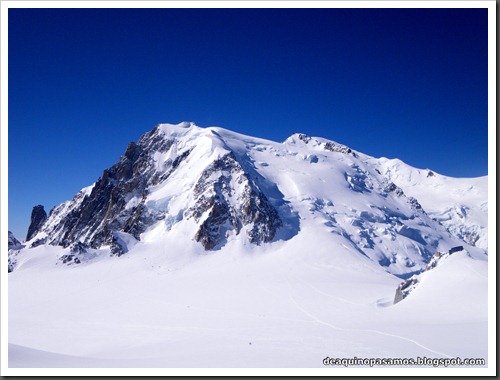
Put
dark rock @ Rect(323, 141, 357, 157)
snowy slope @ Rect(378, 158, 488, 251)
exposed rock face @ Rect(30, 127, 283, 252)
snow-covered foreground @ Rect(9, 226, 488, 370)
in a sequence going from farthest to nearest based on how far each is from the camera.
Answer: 1. dark rock @ Rect(323, 141, 357, 157)
2. snowy slope @ Rect(378, 158, 488, 251)
3. exposed rock face @ Rect(30, 127, 283, 252)
4. snow-covered foreground @ Rect(9, 226, 488, 370)

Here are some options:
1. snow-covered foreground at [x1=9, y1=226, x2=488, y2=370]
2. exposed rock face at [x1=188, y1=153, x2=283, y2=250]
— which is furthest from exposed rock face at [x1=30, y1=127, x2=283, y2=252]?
snow-covered foreground at [x1=9, y1=226, x2=488, y2=370]

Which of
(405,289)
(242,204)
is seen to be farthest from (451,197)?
(405,289)

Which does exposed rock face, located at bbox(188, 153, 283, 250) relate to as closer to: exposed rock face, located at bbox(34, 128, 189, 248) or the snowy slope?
exposed rock face, located at bbox(34, 128, 189, 248)

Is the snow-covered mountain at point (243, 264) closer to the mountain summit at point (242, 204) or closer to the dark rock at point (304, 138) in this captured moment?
the mountain summit at point (242, 204)

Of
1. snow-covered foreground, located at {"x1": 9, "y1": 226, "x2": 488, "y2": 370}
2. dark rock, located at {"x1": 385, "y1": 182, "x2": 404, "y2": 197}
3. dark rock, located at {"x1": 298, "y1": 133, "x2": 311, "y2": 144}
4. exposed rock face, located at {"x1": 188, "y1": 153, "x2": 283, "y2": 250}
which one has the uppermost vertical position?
dark rock, located at {"x1": 298, "y1": 133, "x2": 311, "y2": 144}

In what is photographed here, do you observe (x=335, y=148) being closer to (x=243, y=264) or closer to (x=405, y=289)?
(x=243, y=264)

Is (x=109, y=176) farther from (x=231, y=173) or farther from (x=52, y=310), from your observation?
(x=52, y=310)
